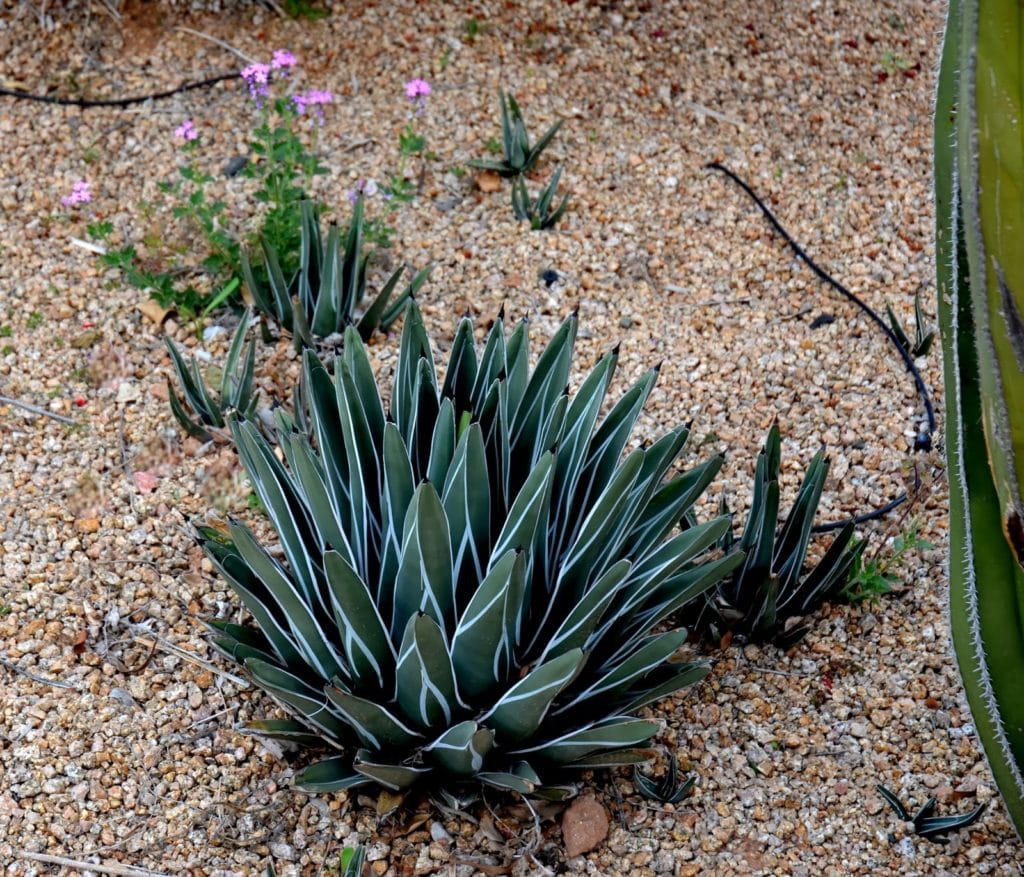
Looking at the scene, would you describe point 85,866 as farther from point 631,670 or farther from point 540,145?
point 540,145

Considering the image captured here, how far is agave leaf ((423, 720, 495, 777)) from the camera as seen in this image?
1971mm

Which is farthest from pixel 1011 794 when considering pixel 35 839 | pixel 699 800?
pixel 35 839

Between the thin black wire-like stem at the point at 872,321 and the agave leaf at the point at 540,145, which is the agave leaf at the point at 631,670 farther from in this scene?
the agave leaf at the point at 540,145

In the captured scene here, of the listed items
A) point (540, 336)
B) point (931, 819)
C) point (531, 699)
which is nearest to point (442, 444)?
point (531, 699)

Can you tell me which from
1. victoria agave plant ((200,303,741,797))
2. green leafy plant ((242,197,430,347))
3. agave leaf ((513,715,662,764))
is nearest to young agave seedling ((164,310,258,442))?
green leafy plant ((242,197,430,347))

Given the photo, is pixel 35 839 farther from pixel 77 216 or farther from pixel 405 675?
pixel 77 216

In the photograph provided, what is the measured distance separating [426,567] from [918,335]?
2024 mm

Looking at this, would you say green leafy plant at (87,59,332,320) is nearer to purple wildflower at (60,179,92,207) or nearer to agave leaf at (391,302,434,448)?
purple wildflower at (60,179,92,207)

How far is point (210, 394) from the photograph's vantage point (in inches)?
120

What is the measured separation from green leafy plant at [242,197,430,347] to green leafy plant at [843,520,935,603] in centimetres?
138

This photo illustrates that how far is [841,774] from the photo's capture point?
2.36m

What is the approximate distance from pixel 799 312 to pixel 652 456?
1.50m

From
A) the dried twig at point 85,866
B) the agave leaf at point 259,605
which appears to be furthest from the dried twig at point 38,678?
the agave leaf at point 259,605

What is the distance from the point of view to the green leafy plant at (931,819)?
7.06ft
